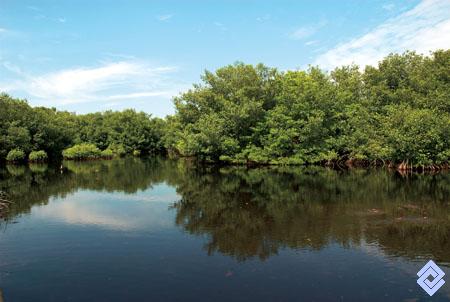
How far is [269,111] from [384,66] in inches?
718

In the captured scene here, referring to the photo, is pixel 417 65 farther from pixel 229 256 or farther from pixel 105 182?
pixel 229 256

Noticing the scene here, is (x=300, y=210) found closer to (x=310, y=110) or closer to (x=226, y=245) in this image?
(x=226, y=245)

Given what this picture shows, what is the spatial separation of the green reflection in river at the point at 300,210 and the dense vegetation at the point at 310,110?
1393cm

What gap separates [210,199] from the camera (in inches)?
954

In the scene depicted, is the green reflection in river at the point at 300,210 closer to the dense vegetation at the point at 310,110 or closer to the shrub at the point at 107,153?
the dense vegetation at the point at 310,110

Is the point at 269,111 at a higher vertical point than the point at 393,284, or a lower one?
higher

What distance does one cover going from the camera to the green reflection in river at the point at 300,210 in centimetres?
1430

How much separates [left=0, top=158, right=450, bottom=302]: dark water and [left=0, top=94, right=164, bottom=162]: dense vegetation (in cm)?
4047

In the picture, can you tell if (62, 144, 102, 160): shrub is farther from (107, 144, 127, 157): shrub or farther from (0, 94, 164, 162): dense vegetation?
(107, 144, 127, 157): shrub

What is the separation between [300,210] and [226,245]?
24.0 ft

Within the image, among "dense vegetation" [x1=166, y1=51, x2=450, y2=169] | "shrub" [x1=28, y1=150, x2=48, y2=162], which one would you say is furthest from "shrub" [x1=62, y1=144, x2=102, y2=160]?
"dense vegetation" [x1=166, y1=51, x2=450, y2=169]

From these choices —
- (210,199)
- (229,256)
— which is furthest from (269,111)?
(229,256)

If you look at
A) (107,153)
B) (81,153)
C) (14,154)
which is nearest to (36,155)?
(14,154)

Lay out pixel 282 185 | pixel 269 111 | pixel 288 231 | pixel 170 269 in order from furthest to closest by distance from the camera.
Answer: pixel 269 111, pixel 282 185, pixel 288 231, pixel 170 269
